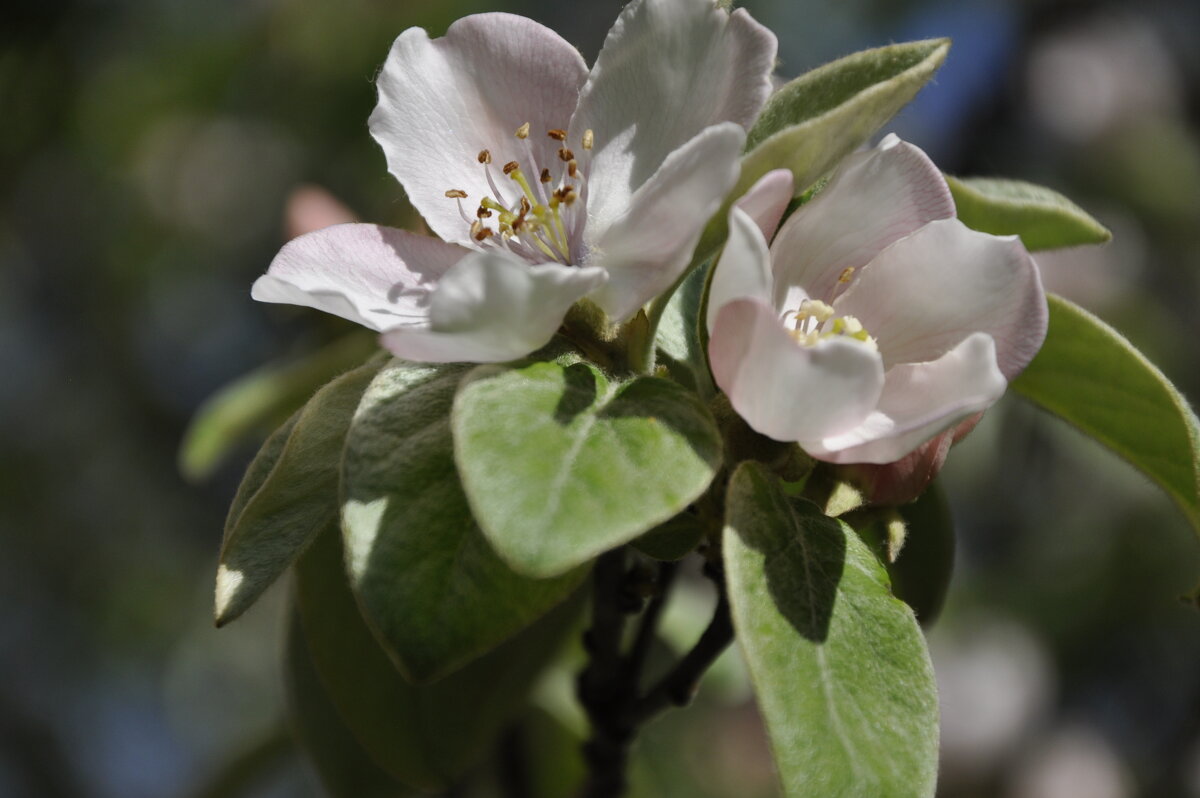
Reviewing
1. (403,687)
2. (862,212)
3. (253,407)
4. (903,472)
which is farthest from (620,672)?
(253,407)

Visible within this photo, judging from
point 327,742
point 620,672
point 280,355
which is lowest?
point 280,355

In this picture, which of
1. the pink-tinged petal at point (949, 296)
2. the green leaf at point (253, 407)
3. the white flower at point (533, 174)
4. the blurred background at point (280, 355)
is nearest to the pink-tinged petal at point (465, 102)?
the white flower at point (533, 174)

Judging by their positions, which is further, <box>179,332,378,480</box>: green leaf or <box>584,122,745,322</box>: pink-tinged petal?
<box>179,332,378,480</box>: green leaf

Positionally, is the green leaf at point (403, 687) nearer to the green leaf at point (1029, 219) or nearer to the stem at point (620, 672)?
the stem at point (620, 672)

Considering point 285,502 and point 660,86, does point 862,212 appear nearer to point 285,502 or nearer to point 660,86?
point 660,86

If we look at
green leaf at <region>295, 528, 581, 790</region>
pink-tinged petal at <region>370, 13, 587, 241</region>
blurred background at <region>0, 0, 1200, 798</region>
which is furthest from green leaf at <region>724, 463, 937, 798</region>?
blurred background at <region>0, 0, 1200, 798</region>

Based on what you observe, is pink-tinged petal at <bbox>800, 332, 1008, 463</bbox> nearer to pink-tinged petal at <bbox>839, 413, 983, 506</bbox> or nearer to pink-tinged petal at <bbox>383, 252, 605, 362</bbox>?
pink-tinged petal at <bbox>839, 413, 983, 506</bbox>

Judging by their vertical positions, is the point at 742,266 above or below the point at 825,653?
above
